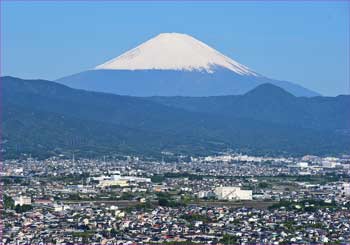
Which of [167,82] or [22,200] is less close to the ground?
[167,82]

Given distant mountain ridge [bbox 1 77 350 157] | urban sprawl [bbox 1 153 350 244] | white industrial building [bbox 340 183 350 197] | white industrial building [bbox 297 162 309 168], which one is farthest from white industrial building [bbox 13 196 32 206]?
distant mountain ridge [bbox 1 77 350 157]

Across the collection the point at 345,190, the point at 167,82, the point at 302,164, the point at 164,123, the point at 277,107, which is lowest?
the point at 345,190

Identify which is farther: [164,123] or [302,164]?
[164,123]

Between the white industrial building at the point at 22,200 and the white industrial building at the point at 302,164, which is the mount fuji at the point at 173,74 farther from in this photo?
the white industrial building at the point at 22,200

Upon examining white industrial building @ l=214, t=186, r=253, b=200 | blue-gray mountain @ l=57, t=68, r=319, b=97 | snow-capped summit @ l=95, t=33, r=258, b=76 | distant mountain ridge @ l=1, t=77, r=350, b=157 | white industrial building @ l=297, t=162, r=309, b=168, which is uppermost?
snow-capped summit @ l=95, t=33, r=258, b=76

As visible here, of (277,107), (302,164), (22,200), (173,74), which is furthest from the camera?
(173,74)

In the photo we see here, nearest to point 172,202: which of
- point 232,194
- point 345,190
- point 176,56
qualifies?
point 232,194

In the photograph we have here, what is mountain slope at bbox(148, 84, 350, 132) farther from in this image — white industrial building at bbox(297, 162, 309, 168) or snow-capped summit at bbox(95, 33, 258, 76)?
white industrial building at bbox(297, 162, 309, 168)

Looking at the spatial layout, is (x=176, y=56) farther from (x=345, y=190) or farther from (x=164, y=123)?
(x=345, y=190)
